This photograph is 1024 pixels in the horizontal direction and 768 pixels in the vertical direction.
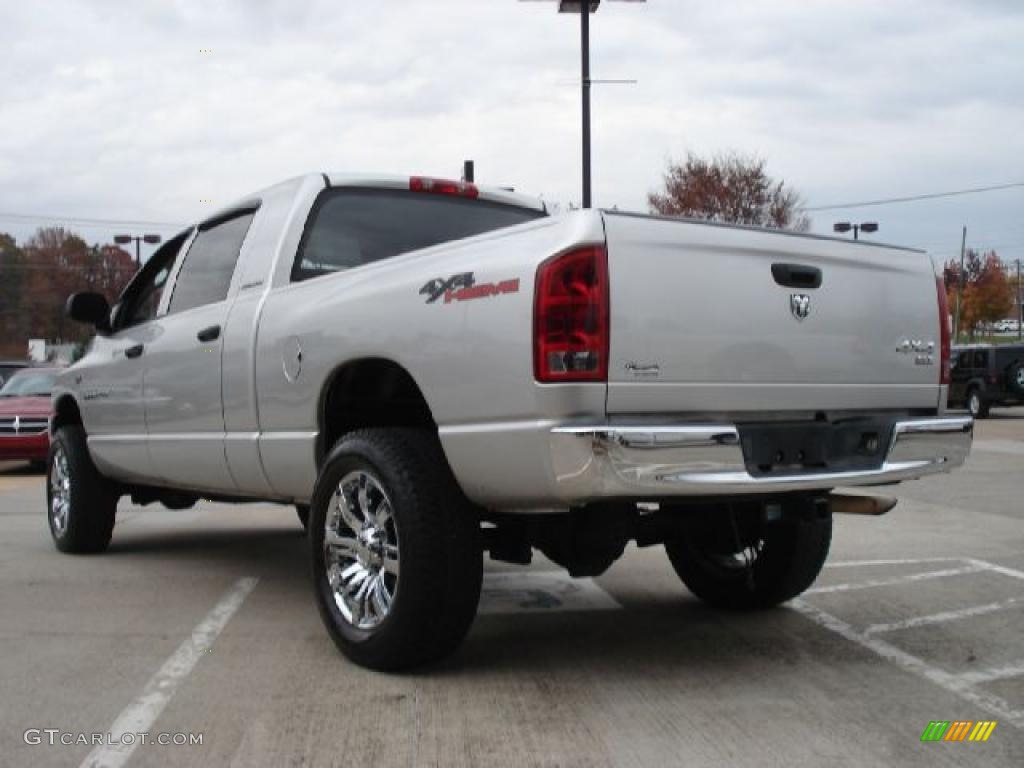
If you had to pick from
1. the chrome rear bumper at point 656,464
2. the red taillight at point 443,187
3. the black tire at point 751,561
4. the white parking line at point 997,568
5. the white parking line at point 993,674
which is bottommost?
the white parking line at point 997,568

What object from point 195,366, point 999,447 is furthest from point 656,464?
point 999,447

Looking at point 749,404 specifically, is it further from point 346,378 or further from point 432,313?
point 346,378

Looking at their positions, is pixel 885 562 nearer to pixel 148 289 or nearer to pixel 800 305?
pixel 800 305

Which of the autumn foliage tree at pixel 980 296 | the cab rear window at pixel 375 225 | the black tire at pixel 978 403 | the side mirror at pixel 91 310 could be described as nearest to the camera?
the cab rear window at pixel 375 225

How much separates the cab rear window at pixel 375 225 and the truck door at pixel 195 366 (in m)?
0.57

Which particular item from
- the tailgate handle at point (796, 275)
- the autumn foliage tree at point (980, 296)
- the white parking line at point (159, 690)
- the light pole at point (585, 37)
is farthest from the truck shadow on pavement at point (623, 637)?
the autumn foliage tree at point (980, 296)

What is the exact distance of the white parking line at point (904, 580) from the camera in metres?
5.92

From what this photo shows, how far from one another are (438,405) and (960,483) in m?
9.01

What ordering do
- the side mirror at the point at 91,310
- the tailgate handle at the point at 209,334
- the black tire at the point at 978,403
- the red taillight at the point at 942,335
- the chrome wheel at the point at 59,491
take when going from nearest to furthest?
the red taillight at the point at 942,335, the tailgate handle at the point at 209,334, the side mirror at the point at 91,310, the chrome wheel at the point at 59,491, the black tire at the point at 978,403

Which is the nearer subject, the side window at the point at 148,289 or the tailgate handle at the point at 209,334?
the tailgate handle at the point at 209,334

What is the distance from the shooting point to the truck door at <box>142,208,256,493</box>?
18.1 ft

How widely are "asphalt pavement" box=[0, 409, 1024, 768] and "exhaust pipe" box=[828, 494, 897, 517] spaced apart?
588 mm

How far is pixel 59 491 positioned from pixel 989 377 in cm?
2372

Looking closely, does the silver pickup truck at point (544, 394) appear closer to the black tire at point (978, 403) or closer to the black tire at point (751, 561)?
the black tire at point (751, 561)
